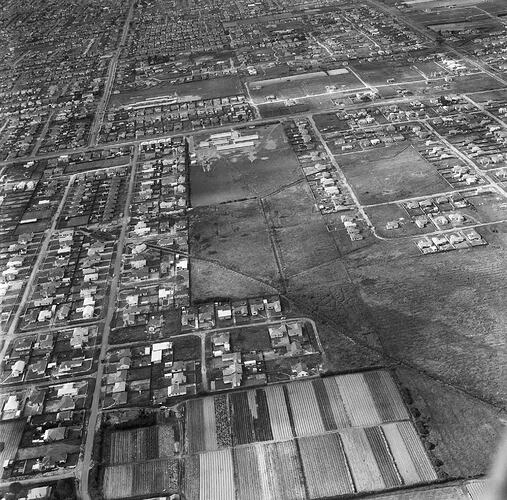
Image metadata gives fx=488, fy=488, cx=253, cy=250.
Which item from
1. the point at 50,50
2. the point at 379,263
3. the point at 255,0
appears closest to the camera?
the point at 379,263

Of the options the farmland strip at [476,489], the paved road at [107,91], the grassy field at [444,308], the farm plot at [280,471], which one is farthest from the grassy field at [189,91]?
the farmland strip at [476,489]

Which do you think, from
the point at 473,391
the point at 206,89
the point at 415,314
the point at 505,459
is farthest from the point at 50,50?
the point at 505,459

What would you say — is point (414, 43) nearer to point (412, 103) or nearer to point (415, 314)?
point (412, 103)

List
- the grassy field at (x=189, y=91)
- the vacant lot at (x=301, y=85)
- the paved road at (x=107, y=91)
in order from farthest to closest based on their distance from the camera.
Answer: the grassy field at (x=189, y=91)
the vacant lot at (x=301, y=85)
the paved road at (x=107, y=91)

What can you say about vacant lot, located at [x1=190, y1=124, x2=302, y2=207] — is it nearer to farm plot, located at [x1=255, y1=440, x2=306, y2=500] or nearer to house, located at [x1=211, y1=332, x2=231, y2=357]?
house, located at [x1=211, y1=332, x2=231, y2=357]

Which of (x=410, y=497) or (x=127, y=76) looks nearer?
(x=410, y=497)

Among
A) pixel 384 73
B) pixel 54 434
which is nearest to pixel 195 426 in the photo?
pixel 54 434

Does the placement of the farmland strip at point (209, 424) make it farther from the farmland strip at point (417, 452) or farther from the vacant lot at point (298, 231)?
the vacant lot at point (298, 231)

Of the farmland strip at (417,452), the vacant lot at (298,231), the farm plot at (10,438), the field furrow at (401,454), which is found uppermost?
the farm plot at (10,438)
